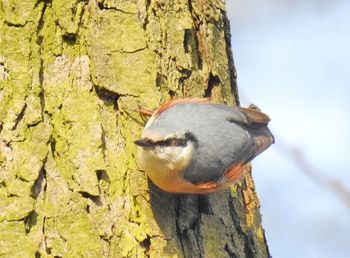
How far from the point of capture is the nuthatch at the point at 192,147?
313cm

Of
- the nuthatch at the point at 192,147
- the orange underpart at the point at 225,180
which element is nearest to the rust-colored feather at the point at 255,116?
the nuthatch at the point at 192,147

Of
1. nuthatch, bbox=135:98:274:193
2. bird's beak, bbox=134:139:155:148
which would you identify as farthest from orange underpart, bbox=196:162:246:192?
bird's beak, bbox=134:139:155:148

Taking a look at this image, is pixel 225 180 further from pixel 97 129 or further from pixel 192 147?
pixel 97 129

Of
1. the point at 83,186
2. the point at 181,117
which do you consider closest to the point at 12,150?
the point at 83,186

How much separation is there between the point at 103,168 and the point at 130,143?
147mm

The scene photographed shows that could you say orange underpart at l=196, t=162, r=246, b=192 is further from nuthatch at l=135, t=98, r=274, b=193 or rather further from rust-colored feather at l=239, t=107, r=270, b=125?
rust-colored feather at l=239, t=107, r=270, b=125

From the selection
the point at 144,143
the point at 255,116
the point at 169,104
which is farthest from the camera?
the point at 255,116

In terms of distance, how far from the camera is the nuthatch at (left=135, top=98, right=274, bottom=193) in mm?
3127

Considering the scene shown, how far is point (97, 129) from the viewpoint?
3100mm

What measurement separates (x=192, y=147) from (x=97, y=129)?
1.20ft

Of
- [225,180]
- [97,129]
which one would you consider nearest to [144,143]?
[97,129]

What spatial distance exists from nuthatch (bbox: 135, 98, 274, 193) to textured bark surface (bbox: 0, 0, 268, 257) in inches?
2.8

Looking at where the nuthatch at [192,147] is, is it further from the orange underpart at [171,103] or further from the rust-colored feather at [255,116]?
the rust-colored feather at [255,116]

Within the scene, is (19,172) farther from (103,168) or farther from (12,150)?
(103,168)
